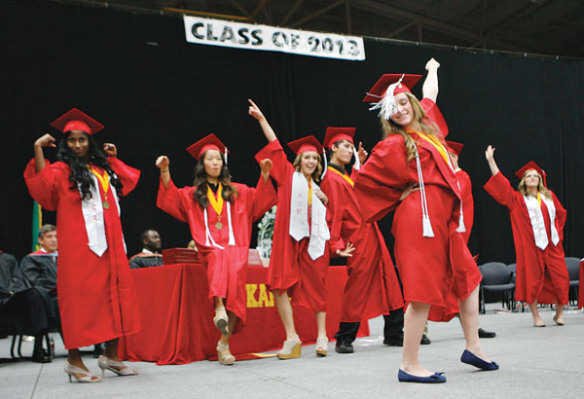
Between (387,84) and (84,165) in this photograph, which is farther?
(84,165)

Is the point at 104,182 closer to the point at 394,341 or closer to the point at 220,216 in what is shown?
the point at 220,216

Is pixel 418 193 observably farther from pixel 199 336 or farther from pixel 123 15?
pixel 123 15

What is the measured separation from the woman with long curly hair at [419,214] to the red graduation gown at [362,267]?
59.4 inches

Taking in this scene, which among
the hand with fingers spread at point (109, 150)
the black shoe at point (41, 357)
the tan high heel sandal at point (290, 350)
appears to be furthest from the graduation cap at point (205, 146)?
the black shoe at point (41, 357)

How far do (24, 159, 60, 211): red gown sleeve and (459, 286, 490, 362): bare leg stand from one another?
2.47 metres

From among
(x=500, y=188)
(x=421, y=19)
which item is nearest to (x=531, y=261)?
(x=500, y=188)

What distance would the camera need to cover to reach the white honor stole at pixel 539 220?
601 centimetres

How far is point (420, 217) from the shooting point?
2.64m

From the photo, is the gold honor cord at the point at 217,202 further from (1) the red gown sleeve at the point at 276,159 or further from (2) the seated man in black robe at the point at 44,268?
(2) the seated man in black robe at the point at 44,268

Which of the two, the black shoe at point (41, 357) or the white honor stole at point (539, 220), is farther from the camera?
→ the white honor stole at point (539, 220)

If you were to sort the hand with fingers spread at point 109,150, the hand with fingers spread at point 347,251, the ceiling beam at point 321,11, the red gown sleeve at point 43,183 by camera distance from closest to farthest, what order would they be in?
the red gown sleeve at point 43,183 → the hand with fingers spread at point 109,150 → the hand with fingers spread at point 347,251 → the ceiling beam at point 321,11

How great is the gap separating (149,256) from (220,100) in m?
3.49

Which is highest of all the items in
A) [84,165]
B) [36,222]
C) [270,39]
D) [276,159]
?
[270,39]

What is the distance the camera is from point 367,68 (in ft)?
31.7
